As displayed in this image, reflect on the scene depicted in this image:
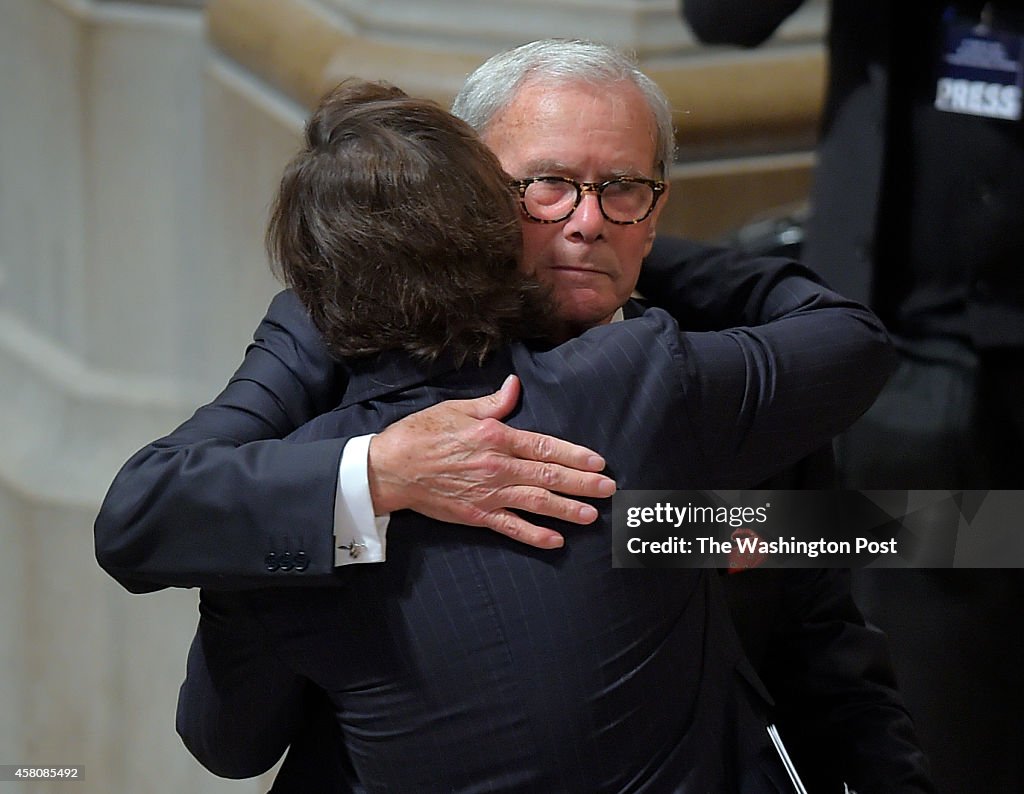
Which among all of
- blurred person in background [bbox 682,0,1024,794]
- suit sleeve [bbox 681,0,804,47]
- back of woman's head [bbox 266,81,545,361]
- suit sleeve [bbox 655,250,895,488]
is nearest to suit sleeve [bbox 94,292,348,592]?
back of woman's head [bbox 266,81,545,361]

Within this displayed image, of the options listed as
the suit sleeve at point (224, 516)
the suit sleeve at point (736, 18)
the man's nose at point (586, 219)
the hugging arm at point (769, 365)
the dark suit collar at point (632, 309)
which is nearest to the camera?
the suit sleeve at point (224, 516)

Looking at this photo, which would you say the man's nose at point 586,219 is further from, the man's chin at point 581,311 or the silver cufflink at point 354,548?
the silver cufflink at point 354,548

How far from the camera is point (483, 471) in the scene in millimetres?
1212

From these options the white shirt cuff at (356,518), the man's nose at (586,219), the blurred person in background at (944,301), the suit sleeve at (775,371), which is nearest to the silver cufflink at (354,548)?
the white shirt cuff at (356,518)

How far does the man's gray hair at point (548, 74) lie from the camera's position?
1.50m

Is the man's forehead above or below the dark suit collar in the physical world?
above

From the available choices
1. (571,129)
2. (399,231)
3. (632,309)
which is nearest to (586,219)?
(571,129)

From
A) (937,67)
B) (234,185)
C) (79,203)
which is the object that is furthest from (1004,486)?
(79,203)

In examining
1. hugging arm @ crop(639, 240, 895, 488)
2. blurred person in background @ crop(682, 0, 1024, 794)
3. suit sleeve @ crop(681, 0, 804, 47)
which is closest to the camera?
hugging arm @ crop(639, 240, 895, 488)

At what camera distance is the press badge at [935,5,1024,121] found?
7.60ft

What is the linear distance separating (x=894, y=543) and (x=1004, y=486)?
286mm

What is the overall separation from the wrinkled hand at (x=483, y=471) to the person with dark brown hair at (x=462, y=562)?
2 cm

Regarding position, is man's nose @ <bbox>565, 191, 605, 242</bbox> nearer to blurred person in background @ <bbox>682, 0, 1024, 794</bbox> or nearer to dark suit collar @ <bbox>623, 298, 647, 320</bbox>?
dark suit collar @ <bbox>623, 298, 647, 320</bbox>

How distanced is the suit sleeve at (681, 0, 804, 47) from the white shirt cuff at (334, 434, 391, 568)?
1503mm
